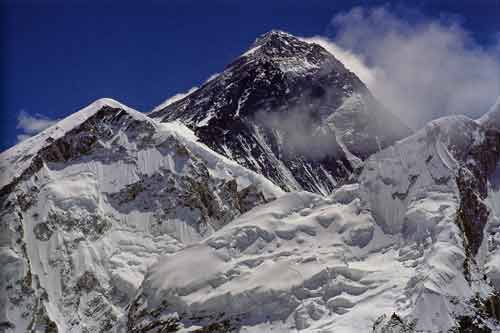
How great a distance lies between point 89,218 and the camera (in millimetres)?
178750

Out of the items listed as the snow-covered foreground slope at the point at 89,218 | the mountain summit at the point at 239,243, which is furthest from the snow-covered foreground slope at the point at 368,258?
the snow-covered foreground slope at the point at 89,218

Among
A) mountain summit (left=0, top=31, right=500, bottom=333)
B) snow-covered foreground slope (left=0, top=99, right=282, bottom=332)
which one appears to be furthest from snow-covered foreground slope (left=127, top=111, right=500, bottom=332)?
snow-covered foreground slope (left=0, top=99, right=282, bottom=332)

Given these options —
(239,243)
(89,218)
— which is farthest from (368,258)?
(89,218)

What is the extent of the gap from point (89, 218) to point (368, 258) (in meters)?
57.4

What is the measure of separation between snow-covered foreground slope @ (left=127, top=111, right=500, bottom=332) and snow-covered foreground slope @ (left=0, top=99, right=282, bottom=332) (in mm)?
10516

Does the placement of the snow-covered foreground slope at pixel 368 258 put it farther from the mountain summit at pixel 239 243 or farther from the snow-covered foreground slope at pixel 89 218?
the snow-covered foreground slope at pixel 89 218

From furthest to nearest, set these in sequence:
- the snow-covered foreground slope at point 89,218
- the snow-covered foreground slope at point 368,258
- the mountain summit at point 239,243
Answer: the snow-covered foreground slope at point 89,218
the mountain summit at point 239,243
the snow-covered foreground slope at point 368,258

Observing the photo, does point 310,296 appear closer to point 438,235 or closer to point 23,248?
point 438,235

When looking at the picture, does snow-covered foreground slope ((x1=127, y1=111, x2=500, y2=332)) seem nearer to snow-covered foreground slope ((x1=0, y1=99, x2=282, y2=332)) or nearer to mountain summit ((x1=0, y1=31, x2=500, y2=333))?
mountain summit ((x1=0, y1=31, x2=500, y2=333))

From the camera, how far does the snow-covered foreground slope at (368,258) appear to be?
133250 millimetres

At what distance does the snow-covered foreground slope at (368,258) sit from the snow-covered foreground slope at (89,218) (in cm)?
1052

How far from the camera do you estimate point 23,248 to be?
166 m

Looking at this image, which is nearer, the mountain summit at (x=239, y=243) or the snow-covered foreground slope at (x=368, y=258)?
the snow-covered foreground slope at (x=368, y=258)

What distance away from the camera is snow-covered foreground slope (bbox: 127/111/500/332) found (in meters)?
133
